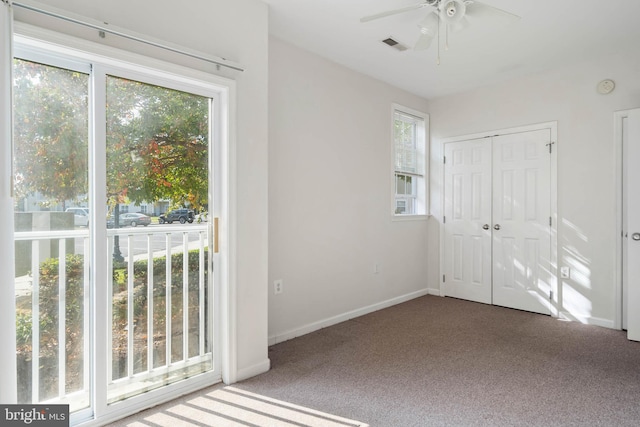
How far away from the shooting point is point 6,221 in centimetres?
161

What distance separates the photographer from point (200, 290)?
244cm

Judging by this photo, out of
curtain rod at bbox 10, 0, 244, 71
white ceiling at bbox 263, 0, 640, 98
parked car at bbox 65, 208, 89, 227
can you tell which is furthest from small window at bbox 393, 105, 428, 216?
parked car at bbox 65, 208, 89, 227

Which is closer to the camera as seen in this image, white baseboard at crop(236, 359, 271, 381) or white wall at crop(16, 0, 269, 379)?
white wall at crop(16, 0, 269, 379)

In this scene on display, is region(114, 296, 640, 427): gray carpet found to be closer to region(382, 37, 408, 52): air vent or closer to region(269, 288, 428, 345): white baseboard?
region(269, 288, 428, 345): white baseboard

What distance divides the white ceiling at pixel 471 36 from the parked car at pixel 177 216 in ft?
5.32

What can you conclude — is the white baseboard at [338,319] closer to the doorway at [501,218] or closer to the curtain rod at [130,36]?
the doorway at [501,218]

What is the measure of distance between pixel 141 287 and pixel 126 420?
72 centimetres

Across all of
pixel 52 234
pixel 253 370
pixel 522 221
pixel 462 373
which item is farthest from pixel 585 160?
pixel 52 234

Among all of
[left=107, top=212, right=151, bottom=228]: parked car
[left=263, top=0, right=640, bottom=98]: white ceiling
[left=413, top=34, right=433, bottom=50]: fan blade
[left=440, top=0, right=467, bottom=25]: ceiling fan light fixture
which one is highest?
[left=263, top=0, right=640, bottom=98]: white ceiling

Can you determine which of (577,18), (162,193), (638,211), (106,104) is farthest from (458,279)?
(106,104)

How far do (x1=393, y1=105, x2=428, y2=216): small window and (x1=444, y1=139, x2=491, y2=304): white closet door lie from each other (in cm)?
32

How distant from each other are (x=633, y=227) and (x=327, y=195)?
9.09ft

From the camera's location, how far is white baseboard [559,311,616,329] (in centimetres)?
356

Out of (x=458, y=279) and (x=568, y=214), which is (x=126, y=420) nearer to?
(x=458, y=279)
